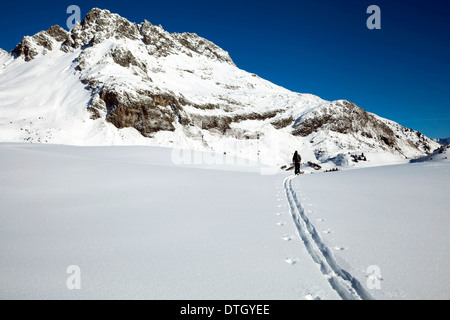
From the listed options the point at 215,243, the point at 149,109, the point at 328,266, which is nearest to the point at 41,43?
the point at 149,109

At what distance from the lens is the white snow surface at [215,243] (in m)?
2.35

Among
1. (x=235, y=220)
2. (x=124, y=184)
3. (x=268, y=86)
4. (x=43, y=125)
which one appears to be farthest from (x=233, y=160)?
(x=268, y=86)

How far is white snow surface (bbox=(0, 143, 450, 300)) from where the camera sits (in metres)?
2.35

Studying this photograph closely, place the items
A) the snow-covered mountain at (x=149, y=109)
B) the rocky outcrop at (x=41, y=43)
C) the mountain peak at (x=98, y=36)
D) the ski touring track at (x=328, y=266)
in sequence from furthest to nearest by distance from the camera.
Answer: the mountain peak at (x=98, y=36) → the rocky outcrop at (x=41, y=43) → the snow-covered mountain at (x=149, y=109) → the ski touring track at (x=328, y=266)

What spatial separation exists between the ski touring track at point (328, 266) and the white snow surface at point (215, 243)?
0.01 m

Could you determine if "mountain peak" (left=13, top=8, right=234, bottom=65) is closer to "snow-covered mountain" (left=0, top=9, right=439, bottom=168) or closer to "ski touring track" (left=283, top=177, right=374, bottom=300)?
"snow-covered mountain" (left=0, top=9, right=439, bottom=168)

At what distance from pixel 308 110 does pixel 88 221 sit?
74551mm

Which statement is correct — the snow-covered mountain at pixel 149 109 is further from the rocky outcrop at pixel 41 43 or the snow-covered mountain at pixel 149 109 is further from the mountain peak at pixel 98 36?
the mountain peak at pixel 98 36

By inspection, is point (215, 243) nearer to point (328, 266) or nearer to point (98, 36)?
point (328, 266)

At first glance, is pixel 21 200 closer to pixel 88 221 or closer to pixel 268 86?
pixel 88 221

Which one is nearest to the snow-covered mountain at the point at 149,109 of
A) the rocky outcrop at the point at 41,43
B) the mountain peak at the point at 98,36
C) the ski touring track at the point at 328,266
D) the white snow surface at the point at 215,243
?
the rocky outcrop at the point at 41,43

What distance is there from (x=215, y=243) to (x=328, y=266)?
1.53m

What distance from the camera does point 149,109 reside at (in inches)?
2067
